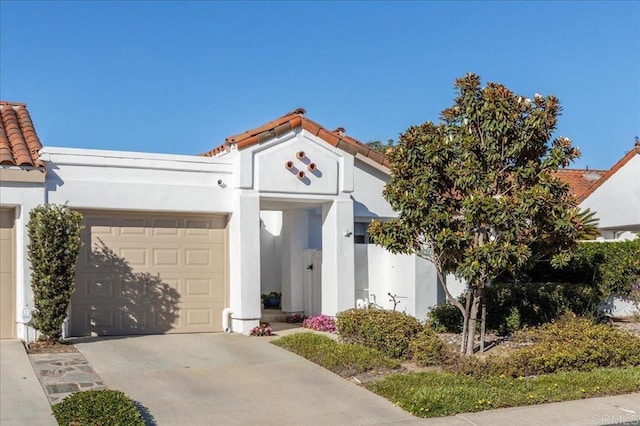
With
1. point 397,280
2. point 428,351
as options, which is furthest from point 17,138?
point 428,351

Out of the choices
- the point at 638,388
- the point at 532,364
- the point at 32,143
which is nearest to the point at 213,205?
the point at 32,143

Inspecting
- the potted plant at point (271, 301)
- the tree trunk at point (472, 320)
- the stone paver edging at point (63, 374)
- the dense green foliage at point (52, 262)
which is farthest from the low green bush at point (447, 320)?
the dense green foliage at point (52, 262)

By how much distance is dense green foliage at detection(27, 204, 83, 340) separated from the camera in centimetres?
1191

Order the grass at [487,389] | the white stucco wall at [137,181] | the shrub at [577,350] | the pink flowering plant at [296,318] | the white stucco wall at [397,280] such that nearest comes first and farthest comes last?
1. the grass at [487,389]
2. the shrub at [577,350]
3. the white stucco wall at [137,181]
4. the white stucco wall at [397,280]
5. the pink flowering plant at [296,318]

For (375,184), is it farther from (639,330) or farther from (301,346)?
(639,330)

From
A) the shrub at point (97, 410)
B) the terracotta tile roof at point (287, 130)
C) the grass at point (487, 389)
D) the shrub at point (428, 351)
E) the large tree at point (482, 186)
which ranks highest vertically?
the terracotta tile roof at point (287, 130)

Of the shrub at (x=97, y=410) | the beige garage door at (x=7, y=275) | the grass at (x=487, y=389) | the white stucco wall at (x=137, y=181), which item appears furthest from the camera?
the white stucco wall at (x=137, y=181)

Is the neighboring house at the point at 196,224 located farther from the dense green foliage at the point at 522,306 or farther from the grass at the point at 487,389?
the grass at the point at 487,389

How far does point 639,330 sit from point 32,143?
467 inches

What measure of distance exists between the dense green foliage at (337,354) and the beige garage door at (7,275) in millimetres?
4502

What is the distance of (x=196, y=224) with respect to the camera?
47.7ft

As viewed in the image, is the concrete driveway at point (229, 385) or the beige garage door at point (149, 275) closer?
the concrete driveway at point (229, 385)

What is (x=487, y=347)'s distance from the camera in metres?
12.7

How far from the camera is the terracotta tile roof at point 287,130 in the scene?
14.3 metres
